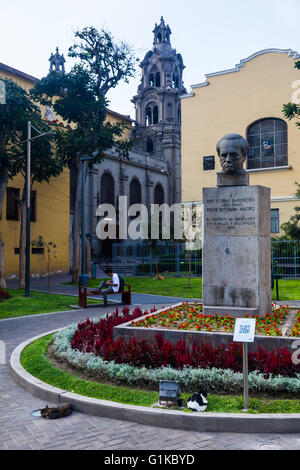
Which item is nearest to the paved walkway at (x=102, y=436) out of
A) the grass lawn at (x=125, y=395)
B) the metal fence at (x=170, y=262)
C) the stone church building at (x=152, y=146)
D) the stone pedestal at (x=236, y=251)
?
the grass lawn at (x=125, y=395)

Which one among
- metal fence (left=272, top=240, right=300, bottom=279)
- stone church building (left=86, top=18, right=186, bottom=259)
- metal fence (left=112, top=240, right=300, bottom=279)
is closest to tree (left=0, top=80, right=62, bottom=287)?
metal fence (left=112, top=240, right=300, bottom=279)

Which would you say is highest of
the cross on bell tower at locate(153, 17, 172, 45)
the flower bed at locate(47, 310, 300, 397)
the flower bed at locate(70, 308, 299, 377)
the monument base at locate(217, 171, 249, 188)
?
the cross on bell tower at locate(153, 17, 172, 45)

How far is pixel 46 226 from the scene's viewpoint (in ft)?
115

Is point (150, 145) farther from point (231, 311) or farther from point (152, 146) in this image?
point (231, 311)

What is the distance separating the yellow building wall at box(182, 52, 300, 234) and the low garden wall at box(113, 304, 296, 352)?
1077 inches

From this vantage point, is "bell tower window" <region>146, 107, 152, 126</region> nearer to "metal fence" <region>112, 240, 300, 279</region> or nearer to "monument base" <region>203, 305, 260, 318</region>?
"metal fence" <region>112, 240, 300, 279</region>

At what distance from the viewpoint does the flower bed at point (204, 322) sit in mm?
8180

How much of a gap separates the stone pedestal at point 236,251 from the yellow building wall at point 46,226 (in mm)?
24194

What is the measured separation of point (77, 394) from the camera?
6.46 metres

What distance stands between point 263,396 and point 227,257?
147 inches

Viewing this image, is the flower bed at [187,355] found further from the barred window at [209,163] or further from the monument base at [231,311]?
the barred window at [209,163]

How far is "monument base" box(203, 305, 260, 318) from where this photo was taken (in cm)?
921

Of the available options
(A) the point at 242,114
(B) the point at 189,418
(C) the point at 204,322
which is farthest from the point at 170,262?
(B) the point at 189,418
